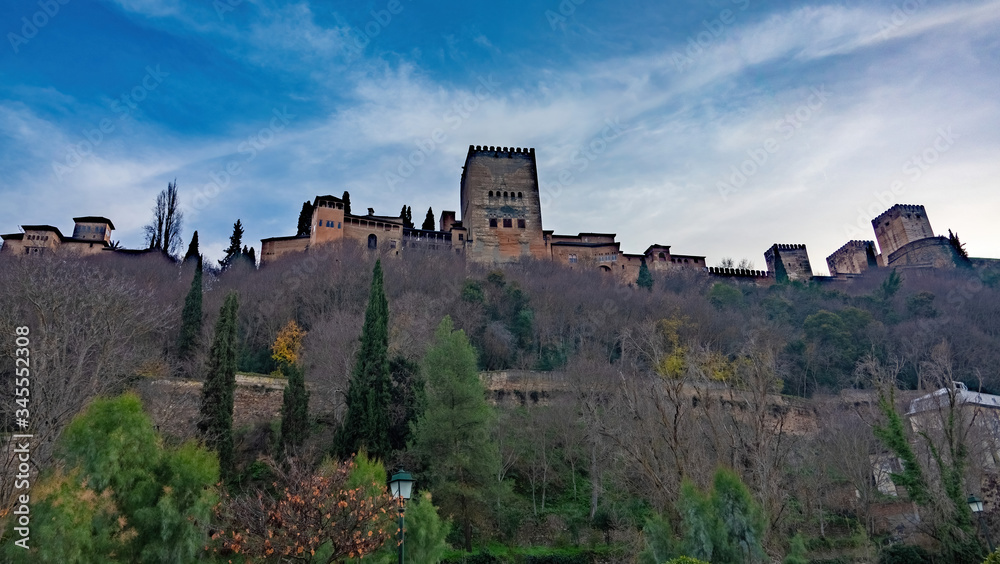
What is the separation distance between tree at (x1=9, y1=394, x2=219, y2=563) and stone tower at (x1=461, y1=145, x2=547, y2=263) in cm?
4439

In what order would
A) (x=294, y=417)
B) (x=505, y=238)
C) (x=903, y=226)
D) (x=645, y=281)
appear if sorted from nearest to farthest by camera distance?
(x=294, y=417) < (x=645, y=281) < (x=505, y=238) < (x=903, y=226)

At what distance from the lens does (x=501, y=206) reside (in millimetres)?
59750

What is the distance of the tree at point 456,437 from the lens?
61.1 ft

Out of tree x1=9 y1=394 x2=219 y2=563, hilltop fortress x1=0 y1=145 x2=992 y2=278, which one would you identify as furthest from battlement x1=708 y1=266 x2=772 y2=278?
tree x1=9 y1=394 x2=219 y2=563

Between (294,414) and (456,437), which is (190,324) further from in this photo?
(456,437)

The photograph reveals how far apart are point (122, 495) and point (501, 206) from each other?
5078 centimetres

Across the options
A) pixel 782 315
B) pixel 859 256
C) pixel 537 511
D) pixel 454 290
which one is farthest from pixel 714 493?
pixel 859 256

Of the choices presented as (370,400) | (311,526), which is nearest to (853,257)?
(370,400)

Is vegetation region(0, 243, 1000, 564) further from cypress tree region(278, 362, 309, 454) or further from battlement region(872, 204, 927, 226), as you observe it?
battlement region(872, 204, 927, 226)

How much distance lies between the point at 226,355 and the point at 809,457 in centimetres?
2294

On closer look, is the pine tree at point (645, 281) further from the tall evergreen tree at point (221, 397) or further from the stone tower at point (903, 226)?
the stone tower at point (903, 226)

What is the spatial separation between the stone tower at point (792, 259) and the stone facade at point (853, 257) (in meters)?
8.78

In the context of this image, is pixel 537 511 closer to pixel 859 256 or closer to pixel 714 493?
pixel 714 493

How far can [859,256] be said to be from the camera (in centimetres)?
7462
